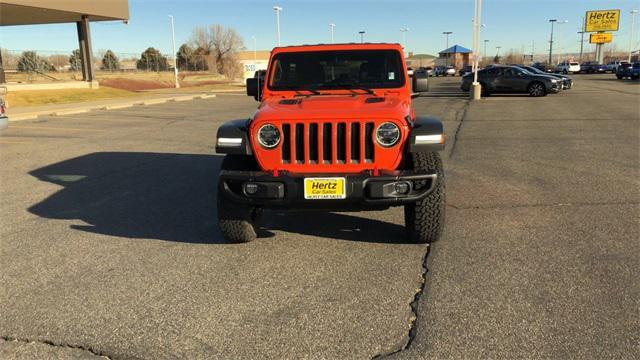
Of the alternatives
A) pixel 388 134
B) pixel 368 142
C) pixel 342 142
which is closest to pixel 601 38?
pixel 388 134

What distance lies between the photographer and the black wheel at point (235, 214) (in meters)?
4.39

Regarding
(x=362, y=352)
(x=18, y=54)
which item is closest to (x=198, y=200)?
(x=362, y=352)

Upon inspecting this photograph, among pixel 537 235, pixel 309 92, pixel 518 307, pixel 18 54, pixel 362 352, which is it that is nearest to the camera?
pixel 362 352

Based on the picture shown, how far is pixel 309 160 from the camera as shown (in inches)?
162

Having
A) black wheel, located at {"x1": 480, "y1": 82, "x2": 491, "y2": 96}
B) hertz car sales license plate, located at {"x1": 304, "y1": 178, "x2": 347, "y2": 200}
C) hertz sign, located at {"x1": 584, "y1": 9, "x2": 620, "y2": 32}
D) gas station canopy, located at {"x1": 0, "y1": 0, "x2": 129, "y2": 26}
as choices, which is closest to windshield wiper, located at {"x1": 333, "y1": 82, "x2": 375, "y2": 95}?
hertz car sales license plate, located at {"x1": 304, "y1": 178, "x2": 347, "y2": 200}

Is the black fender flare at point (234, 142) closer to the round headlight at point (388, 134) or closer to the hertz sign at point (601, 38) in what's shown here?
the round headlight at point (388, 134)

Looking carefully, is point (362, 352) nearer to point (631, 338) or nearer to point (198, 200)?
point (631, 338)

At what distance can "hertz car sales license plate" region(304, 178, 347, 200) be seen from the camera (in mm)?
3938

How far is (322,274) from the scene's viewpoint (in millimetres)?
3992

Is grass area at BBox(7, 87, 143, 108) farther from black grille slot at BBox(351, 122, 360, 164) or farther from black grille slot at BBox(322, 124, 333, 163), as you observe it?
black grille slot at BBox(351, 122, 360, 164)

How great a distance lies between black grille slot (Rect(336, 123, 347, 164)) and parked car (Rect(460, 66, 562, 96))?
2120cm

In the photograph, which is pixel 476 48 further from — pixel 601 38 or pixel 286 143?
pixel 601 38

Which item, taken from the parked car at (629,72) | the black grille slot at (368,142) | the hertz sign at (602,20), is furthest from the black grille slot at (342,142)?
the hertz sign at (602,20)

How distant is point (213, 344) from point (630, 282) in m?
2.95
